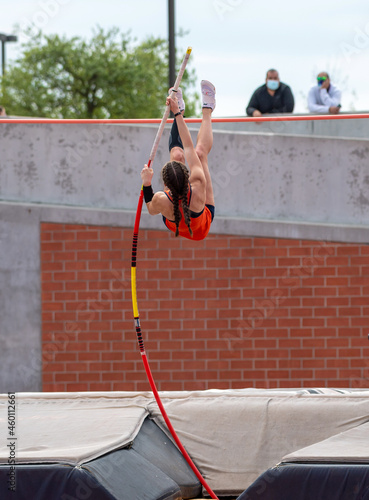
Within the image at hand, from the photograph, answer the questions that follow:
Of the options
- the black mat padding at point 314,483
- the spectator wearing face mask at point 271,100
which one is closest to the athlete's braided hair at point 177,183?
the black mat padding at point 314,483

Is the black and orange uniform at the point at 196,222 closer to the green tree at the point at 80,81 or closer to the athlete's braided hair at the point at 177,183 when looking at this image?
the athlete's braided hair at the point at 177,183

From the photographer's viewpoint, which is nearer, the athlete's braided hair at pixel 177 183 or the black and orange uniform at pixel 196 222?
the athlete's braided hair at pixel 177 183

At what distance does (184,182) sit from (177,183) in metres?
0.06

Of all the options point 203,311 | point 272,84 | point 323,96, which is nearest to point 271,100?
point 272,84

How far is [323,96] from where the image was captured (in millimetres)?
11828

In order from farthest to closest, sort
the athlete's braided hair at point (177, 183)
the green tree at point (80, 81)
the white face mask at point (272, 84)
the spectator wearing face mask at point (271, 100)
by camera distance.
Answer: the green tree at point (80, 81), the spectator wearing face mask at point (271, 100), the white face mask at point (272, 84), the athlete's braided hair at point (177, 183)

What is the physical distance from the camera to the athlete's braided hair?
5.95 m

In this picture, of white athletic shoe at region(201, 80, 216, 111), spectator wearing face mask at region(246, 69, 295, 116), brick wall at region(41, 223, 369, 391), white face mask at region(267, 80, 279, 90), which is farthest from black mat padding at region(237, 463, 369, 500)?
white face mask at region(267, 80, 279, 90)

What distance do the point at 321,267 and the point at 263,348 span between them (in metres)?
1.26

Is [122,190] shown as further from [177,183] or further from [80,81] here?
[80,81]

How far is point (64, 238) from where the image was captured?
396 inches

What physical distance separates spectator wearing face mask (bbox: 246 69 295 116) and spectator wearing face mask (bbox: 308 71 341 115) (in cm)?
46

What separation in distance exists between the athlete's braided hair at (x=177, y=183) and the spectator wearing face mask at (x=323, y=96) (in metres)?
6.24

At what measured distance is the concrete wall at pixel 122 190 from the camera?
9.91 metres
